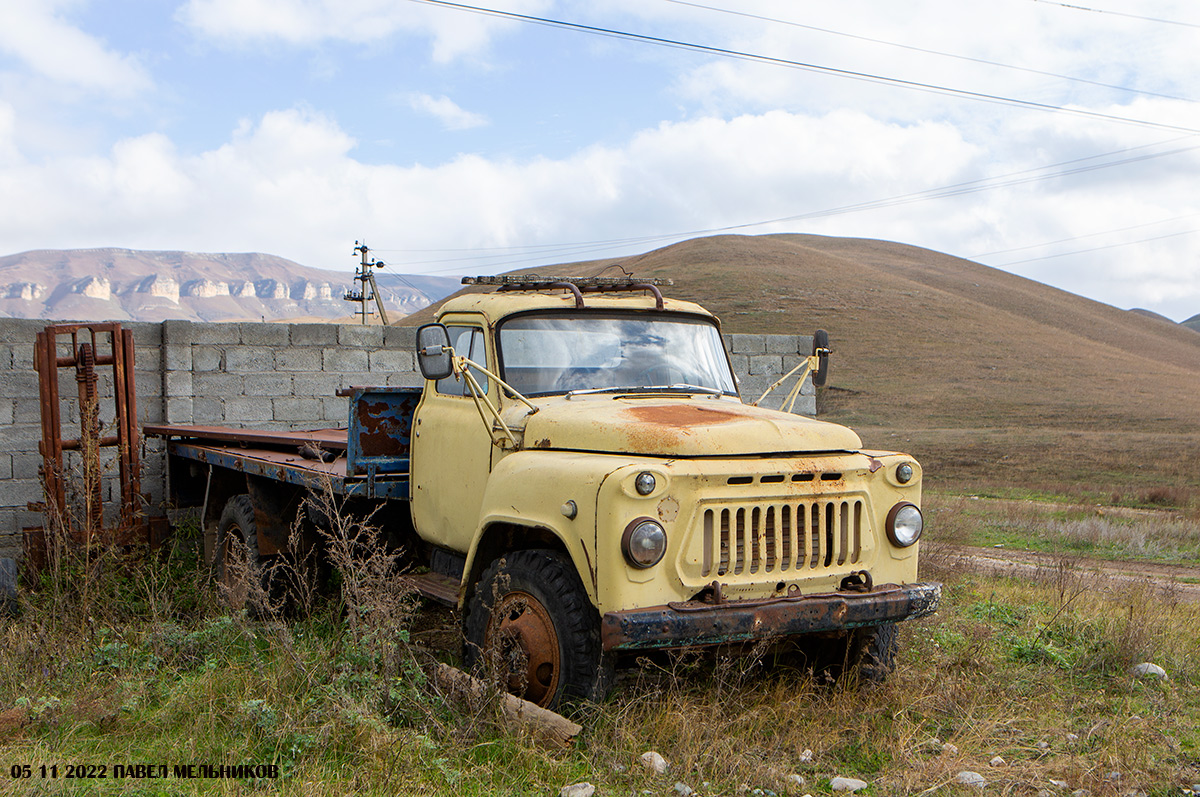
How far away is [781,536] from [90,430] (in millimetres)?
5521

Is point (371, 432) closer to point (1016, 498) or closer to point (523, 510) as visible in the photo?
point (523, 510)

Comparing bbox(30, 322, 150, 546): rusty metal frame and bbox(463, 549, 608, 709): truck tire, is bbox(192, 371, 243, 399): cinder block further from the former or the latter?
bbox(463, 549, 608, 709): truck tire

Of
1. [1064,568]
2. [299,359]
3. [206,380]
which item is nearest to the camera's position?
[1064,568]

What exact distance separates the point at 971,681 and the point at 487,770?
2859 mm

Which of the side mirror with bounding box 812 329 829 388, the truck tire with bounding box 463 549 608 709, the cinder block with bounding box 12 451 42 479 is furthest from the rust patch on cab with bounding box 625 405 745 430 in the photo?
the cinder block with bounding box 12 451 42 479

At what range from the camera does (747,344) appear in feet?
38.9

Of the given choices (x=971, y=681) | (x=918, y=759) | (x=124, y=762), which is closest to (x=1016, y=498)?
(x=971, y=681)

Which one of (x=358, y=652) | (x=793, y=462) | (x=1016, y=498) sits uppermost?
(x=793, y=462)

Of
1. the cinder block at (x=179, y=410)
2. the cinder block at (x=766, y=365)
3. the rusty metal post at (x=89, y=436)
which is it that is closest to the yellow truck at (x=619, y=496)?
the rusty metal post at (x=89, y=436)

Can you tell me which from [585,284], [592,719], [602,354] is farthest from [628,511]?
[585,284]

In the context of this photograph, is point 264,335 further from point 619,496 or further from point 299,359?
point 619,496

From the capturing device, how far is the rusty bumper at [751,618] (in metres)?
3.84

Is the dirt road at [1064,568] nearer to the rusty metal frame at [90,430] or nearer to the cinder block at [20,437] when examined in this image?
the rusty metal frame at [90,430]

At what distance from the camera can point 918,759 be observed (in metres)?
4.11
